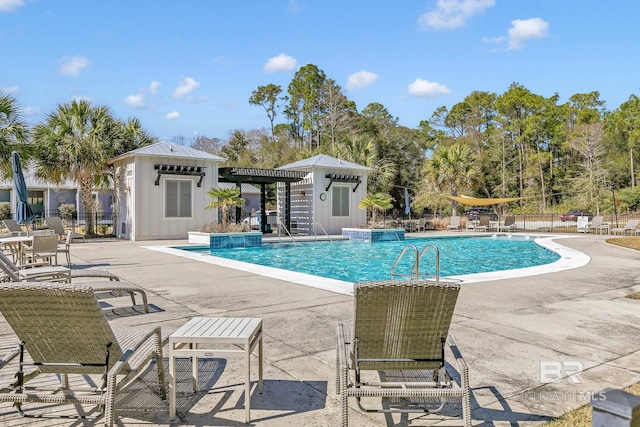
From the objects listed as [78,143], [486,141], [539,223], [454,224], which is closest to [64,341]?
[78,143]

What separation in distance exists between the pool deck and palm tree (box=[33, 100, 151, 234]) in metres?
10.9

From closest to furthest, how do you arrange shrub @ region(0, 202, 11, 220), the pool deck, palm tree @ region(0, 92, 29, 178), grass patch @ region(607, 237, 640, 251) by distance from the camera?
the pool deck → palm tree @ region(0, 92, 29, 178) → grass patch @ region(607, 237, 640, 251) → shrub @ region(0, 202, 11, 220)

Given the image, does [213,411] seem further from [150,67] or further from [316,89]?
[316,89]

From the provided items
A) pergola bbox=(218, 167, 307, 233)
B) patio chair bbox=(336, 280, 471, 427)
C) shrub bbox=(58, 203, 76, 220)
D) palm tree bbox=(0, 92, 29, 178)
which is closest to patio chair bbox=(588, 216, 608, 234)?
pergola bbox=(218, 167, 307, 233)

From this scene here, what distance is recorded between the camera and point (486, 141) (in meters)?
44.0

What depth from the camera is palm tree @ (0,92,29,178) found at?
1316cm

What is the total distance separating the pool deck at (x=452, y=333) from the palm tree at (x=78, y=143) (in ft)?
35.9

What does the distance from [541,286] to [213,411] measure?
19.1 ft

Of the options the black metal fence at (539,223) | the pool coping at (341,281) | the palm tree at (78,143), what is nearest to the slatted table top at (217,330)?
the pool coping at (341,281)

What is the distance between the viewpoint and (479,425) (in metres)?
2.52

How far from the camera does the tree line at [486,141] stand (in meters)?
34.6

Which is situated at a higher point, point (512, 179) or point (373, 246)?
point (512, 179)

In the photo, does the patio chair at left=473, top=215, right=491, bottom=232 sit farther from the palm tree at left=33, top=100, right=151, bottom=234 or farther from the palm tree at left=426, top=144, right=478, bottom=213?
the palm tree at left=33, top=100, right=151, bottom=234

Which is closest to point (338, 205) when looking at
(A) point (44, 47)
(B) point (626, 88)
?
(A) point (44, 47)
